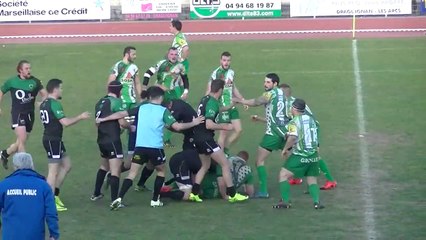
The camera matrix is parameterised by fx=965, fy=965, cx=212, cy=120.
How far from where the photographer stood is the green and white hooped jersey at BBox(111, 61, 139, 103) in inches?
742

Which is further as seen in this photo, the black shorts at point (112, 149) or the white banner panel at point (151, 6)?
the white banner panel at point (151, 6)

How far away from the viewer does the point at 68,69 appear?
30.8 meters

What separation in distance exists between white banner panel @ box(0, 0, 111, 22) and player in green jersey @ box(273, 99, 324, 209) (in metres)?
32.1

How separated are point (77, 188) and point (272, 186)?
3249mm

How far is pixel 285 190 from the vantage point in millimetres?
14258

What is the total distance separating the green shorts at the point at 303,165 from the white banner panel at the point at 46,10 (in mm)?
32217

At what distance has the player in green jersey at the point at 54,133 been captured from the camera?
565 inches

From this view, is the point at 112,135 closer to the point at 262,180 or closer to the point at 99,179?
the point at 99,179

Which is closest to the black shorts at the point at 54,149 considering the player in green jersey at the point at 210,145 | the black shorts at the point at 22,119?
the player in green jersey at the point at 210,145

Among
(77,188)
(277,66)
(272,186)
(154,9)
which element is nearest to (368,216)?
(272,186)

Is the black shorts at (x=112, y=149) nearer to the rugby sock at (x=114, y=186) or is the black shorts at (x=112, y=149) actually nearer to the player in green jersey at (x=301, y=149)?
the rugby sock at (x=114, y=186)

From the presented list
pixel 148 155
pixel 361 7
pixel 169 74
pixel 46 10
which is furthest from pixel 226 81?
pixel 46 10

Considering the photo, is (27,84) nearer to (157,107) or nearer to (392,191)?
(157,107)

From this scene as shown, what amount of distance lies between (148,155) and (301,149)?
2.25 m
